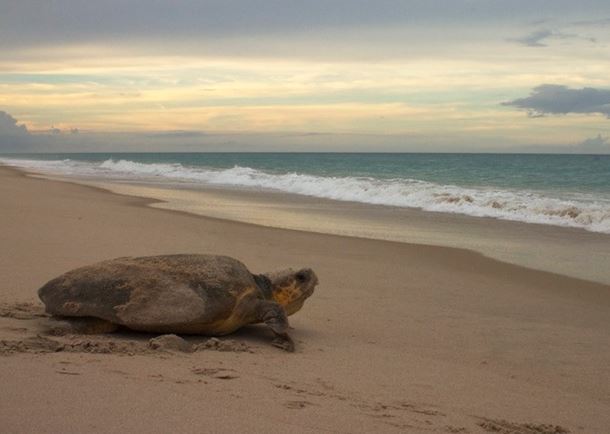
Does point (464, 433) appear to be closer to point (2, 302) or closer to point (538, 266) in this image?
point (2, 302)

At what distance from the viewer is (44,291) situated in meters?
5.98

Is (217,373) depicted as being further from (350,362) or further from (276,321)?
(276,321)

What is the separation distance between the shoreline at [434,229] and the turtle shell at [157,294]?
5.77 m

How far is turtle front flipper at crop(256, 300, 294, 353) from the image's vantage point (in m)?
5.71

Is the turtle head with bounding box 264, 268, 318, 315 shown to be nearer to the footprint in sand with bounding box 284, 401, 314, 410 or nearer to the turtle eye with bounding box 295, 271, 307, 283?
the turtle eye with bounding box 295, 271, 307, 283

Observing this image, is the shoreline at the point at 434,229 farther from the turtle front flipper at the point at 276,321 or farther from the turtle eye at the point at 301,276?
the turtle front flipper at the point at 276,321

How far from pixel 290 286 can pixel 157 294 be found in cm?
130

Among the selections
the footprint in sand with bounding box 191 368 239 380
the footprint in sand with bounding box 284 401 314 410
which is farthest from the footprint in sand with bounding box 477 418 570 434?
the footprint in sand with bounding box 191 368 239 380

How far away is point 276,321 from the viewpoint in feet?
19.4

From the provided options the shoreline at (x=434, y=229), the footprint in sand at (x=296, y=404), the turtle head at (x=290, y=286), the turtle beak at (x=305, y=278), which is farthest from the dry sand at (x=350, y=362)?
the shoreline at (x=434, y=229)

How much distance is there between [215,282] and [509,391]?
7.52 feet

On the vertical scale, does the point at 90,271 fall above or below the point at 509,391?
above

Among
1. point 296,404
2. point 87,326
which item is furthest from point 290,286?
point 296,404

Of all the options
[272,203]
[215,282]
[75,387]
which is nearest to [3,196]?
[272,203]
